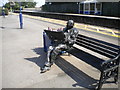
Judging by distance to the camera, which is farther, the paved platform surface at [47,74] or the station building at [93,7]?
the station building at [93,7]

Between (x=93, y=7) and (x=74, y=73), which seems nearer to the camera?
(x=74, y=73)

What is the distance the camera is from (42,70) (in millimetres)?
4270

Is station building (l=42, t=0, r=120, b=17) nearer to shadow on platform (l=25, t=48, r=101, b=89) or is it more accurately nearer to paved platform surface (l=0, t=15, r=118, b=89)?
shadow on platform (l=25, t=48, r=101, b=89)

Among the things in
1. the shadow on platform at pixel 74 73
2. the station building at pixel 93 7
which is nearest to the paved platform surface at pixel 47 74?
the shadow on platform at pixel 74 73

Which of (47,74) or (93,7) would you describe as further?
(93,7)

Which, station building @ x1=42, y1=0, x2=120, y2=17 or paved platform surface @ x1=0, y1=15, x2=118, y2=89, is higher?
station building @ x1=42, y1=0, x2=120, y2=17

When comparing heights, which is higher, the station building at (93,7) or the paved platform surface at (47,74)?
the station building at (93,7)

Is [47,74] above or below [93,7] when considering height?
below

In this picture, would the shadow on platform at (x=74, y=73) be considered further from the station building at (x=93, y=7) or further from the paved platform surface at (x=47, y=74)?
the station building at (x=93, y=7)

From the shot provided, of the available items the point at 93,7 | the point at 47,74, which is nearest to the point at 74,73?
the point at 47,74

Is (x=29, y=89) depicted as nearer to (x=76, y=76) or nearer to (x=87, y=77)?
(x=76, y=76)

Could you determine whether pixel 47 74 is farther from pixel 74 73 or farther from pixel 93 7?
pixel 93 7

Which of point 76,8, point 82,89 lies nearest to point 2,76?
point 82,89

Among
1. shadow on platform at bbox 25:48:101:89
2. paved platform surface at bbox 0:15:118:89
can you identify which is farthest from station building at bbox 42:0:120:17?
paved platform surface at bbox 0:15:118:89
